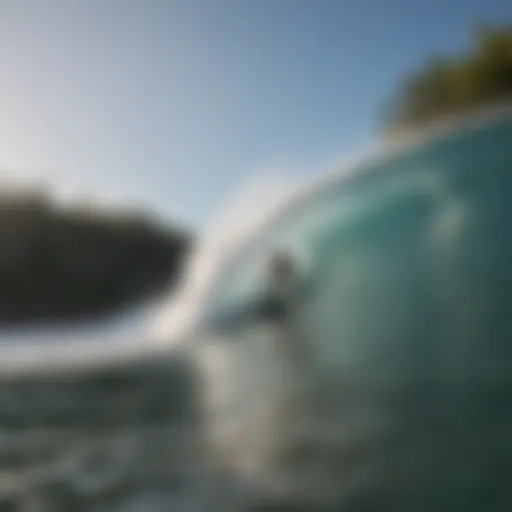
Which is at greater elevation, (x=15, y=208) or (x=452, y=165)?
(x=15, y=208)

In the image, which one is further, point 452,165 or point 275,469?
point 452,165

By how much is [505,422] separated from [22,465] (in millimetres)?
1947

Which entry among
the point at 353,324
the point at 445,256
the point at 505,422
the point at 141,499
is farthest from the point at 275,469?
the point at 445,256

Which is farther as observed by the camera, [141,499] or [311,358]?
[311,358]

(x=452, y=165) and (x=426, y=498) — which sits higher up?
(x=452, y=165)

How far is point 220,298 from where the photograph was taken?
6934 millimetres

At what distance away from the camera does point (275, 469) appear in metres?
3.10

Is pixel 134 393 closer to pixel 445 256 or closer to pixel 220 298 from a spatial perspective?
pixel 220 298

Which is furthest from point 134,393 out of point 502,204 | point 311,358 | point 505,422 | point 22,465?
point 502,204

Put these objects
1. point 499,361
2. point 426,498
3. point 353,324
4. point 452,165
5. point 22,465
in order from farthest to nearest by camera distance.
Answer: point 452,165, point 353,324, point 499,361, point 22,465, point 426,498

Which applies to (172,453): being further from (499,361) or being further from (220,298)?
(220,298)

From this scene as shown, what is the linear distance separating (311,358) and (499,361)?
147cm

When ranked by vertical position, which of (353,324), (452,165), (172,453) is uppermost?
(452,165)

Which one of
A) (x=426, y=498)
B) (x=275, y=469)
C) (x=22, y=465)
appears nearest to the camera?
(x=426, y=498)
